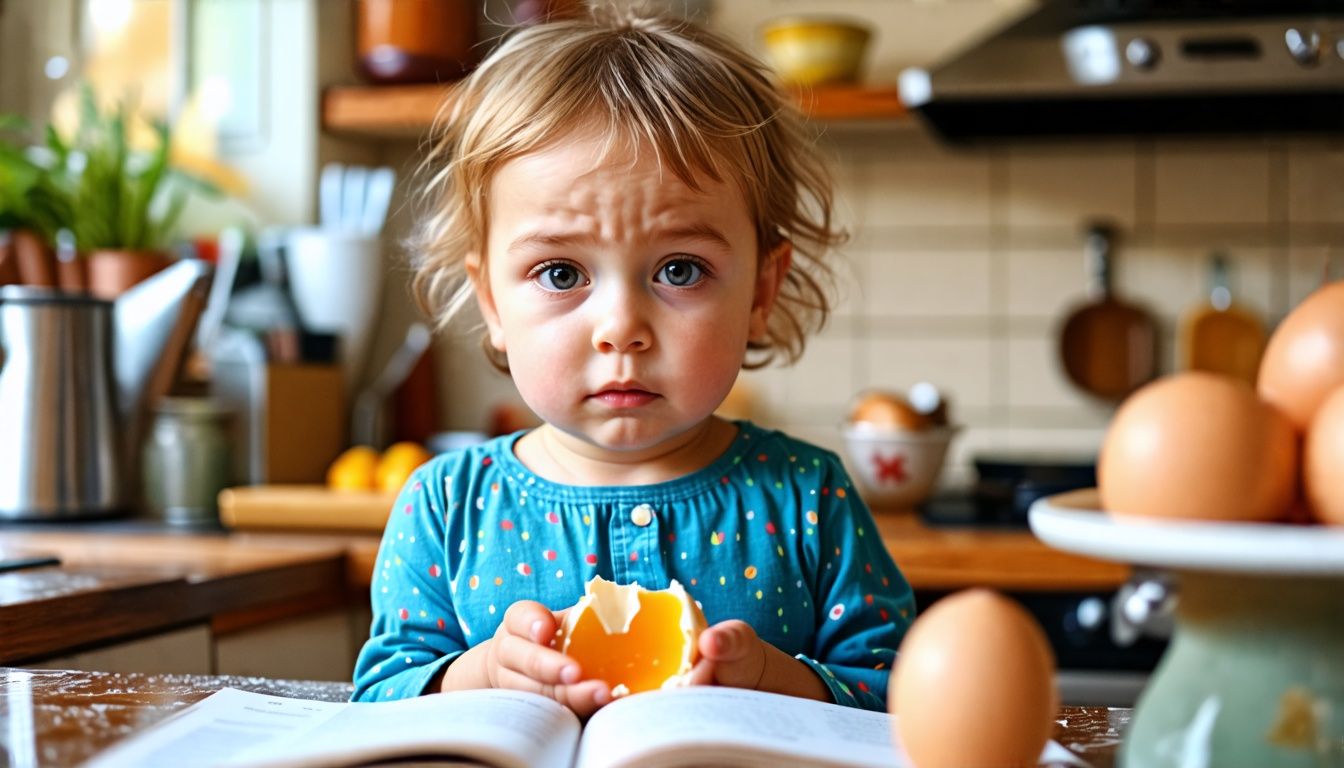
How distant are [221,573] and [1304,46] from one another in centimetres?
157

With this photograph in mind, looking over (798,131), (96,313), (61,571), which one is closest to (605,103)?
(798,131)

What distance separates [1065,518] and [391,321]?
2.02 metres

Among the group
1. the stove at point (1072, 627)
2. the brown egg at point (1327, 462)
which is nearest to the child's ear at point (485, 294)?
the brown egg at point (1327, 462)

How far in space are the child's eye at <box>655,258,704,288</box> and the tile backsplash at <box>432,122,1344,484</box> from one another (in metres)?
1.35

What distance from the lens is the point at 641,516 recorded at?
938 mm

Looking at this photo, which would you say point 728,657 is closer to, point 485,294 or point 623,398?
Result: point 623,398

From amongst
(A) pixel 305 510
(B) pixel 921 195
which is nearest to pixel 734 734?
(A) pixel 305 510

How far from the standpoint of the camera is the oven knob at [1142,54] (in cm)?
176

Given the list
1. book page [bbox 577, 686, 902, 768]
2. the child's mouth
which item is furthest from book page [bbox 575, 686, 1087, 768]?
the child's mouth

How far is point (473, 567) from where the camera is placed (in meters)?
0.94

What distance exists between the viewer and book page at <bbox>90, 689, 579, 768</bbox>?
56 cm

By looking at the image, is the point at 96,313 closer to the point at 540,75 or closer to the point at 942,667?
the point at 540,75

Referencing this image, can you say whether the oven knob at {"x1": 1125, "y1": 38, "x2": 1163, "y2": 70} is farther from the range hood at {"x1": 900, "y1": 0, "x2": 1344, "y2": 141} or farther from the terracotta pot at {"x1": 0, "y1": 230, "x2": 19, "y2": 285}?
the terracotta pot at {"x1": 0, "y1": 230, "x2": 19, "y2": 285}

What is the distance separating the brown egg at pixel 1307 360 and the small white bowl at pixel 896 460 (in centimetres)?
121
